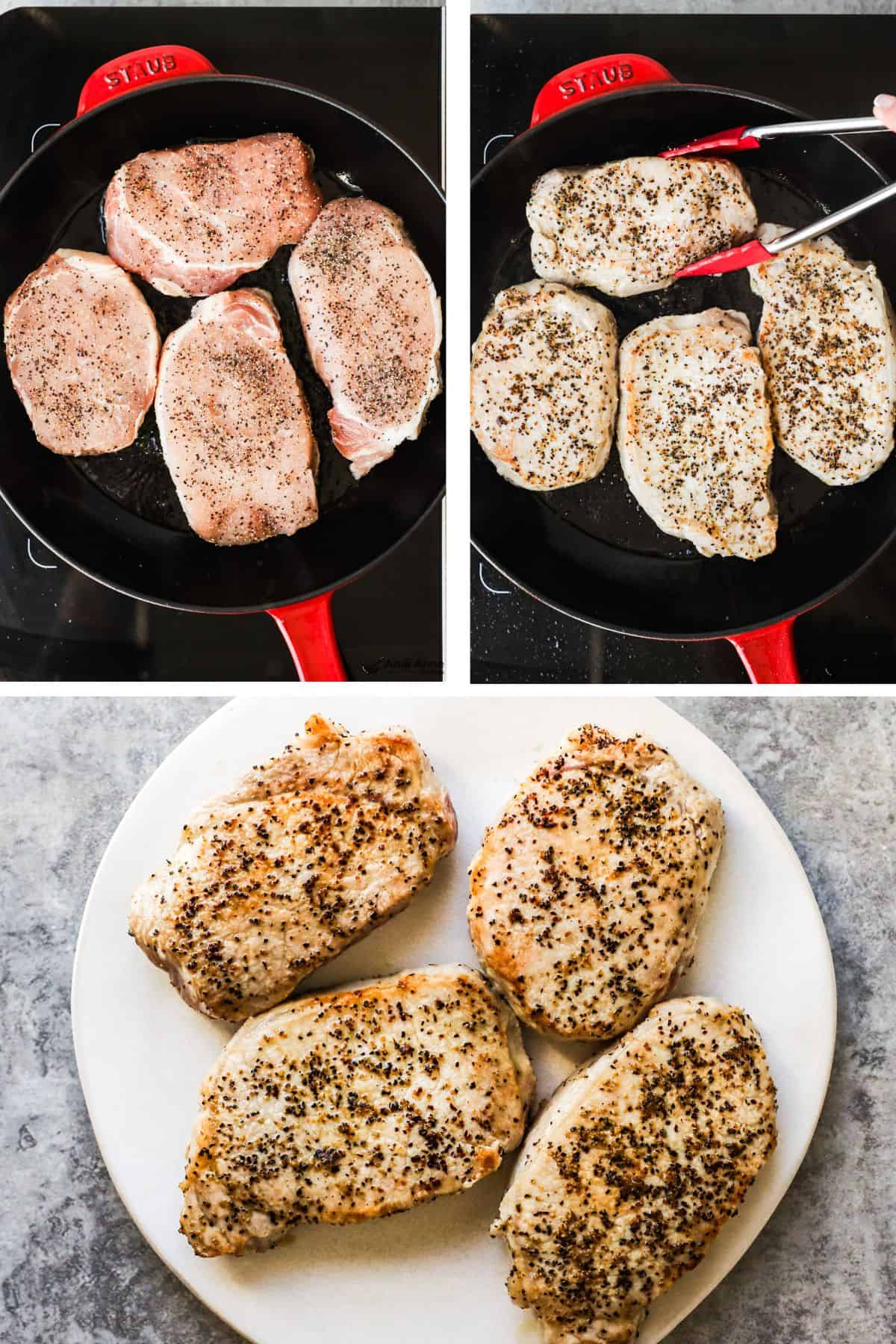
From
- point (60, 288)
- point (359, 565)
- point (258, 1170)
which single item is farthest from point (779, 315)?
point (258, 1170)

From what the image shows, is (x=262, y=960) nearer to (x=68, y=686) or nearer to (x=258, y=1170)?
(x=258, y=1170)

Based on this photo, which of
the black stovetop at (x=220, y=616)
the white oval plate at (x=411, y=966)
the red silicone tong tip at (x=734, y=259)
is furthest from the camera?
the white oval plate at (x=411, y=966)

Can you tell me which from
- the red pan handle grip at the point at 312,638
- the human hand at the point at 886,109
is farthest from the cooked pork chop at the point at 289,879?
the human hand at the point at 886,109

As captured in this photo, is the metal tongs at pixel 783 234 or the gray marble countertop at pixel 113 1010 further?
the gray marble countertop at pixel 113 1010

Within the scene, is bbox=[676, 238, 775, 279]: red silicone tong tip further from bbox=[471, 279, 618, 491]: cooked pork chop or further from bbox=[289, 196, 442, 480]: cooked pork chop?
bbox=[289, 196, 442, 480]: cooked pork chop

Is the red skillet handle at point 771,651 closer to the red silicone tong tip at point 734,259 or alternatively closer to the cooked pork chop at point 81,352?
the red silicone tong tip at point 734,259

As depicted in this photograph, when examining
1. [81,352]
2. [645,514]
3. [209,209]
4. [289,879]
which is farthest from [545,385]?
[289,879]
